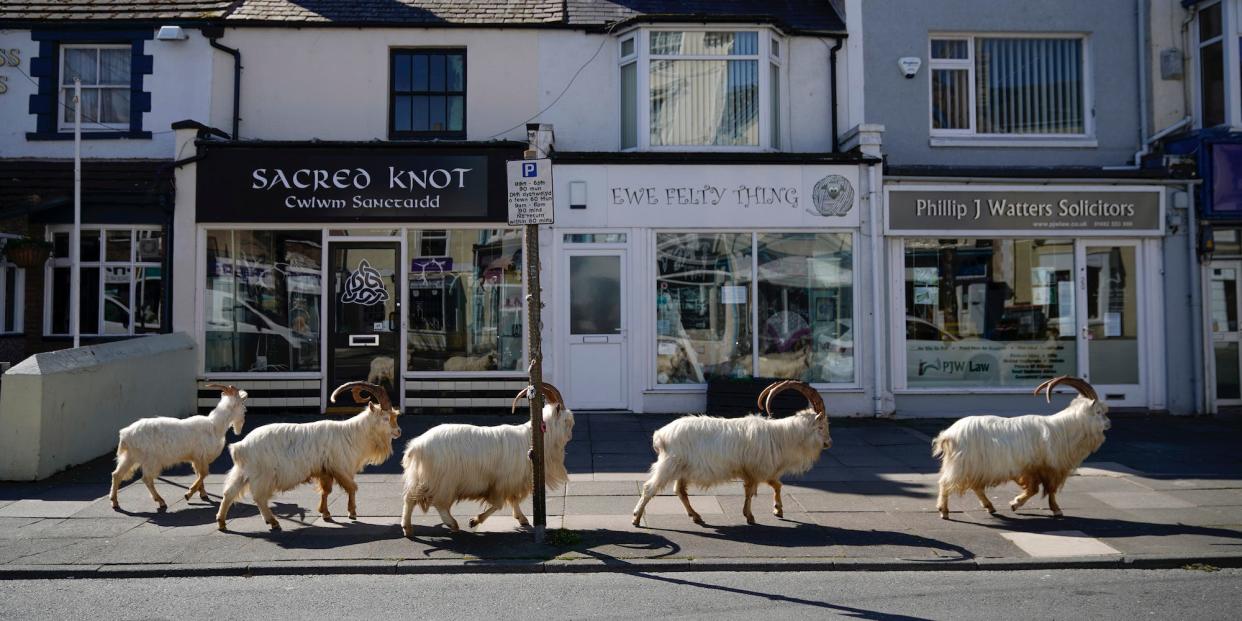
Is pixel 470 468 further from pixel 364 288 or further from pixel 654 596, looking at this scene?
pixel 364 288

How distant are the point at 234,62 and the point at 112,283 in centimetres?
392

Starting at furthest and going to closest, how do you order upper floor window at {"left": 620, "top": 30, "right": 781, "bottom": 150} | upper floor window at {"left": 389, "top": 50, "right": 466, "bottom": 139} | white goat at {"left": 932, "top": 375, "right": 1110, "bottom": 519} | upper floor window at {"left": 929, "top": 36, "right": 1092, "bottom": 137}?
upper floor window at {"left": 929, "top": 36, "right": 1092, "bottom": 137}
upper floor window at {"left": 389, "top": 50, "right": 466, "bottom": 139}
upper floor window at {"left": 620, "top": 30, "right": 781, "bottom": 150}
white goat at {"left": 932, "top": 375, "right": 1110, "bottom": 519}

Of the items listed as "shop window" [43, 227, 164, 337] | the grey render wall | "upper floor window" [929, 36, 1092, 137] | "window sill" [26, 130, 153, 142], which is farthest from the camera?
"upper floor window" [929, 36, 1092, 137]

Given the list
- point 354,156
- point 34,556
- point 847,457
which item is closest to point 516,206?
point 34,556

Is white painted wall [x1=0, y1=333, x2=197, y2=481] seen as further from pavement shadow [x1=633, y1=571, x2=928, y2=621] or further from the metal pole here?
pavement shadow [x1=633, y1=571, x2=928, y2=621]

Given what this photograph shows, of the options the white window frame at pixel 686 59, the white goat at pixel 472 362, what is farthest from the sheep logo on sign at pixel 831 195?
the white goat at pixel 472 362

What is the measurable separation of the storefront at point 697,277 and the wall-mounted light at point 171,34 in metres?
6.23

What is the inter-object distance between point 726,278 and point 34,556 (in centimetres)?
925

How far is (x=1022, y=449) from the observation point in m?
7.50

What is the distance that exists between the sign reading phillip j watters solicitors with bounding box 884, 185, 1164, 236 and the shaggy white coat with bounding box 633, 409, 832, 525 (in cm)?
630

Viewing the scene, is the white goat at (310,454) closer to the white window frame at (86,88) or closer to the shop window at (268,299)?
the shop window at (268,299)

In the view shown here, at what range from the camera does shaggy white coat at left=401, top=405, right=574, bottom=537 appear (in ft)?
22.6

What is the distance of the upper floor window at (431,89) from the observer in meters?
13.5

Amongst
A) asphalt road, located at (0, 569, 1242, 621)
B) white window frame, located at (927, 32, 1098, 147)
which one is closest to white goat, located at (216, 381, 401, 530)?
asphalt road, located at (0, 569, 1242, 621)
